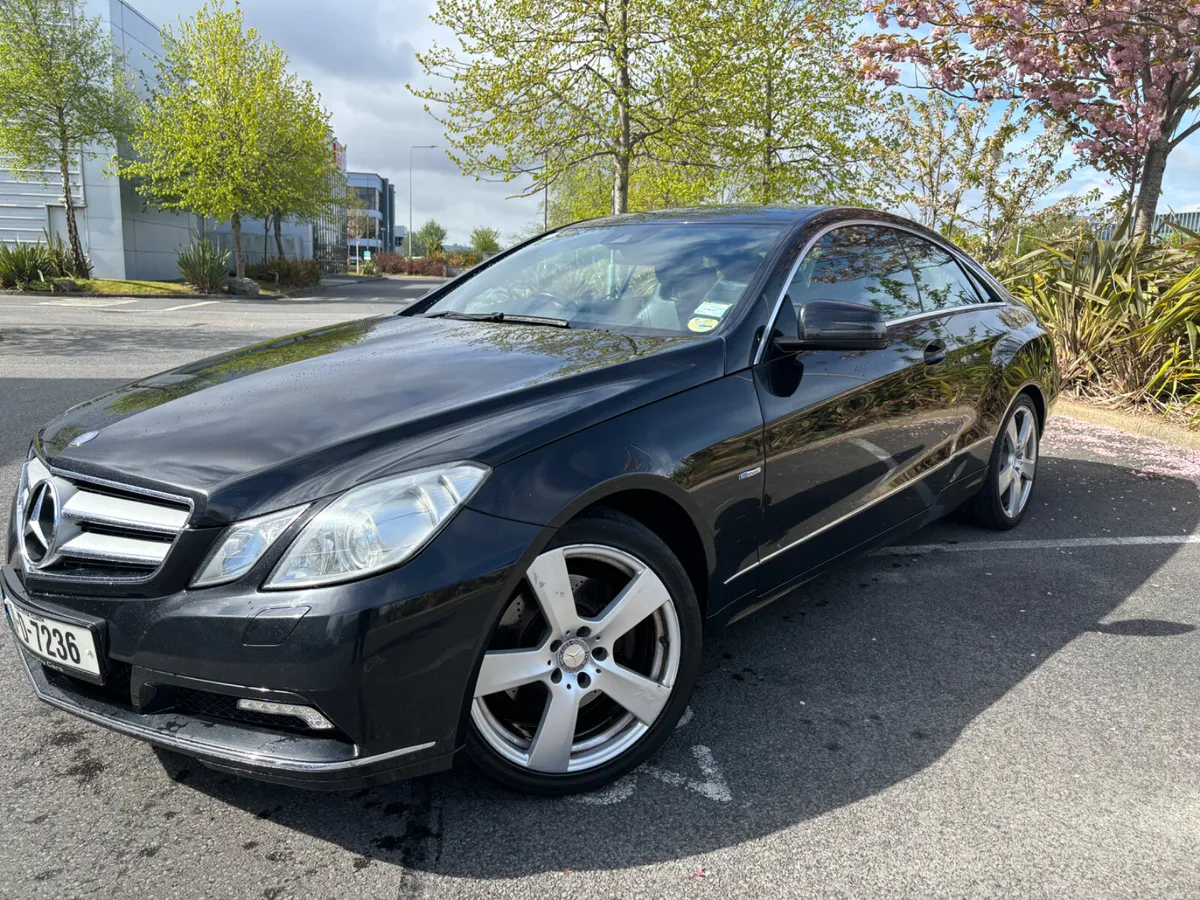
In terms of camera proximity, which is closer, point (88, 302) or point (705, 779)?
point (705, 779)

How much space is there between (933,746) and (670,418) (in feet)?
4.05

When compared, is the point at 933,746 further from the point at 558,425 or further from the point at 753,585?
the point at 558,425

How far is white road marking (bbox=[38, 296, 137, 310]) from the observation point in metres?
19.2

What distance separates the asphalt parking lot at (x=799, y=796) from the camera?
2.02 m

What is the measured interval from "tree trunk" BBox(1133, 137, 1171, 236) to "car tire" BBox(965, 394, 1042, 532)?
5777 mm

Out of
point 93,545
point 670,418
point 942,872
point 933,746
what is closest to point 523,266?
point 670,418

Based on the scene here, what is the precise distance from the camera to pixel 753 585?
9.02 ft

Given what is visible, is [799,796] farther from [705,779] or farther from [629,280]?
[629,280]

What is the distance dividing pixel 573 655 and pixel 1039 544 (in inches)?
125

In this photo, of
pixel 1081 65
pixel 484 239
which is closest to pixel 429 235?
pixel 484 239

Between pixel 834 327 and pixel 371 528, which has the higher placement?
pixel 834 327

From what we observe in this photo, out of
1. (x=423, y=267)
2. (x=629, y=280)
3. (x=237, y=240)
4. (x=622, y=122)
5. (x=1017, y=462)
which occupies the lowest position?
(x=1017, y=462)

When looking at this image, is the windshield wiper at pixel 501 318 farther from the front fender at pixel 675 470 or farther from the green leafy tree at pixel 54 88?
the green leafy tree at pixel 54 88

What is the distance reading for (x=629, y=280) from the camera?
3.22 m
